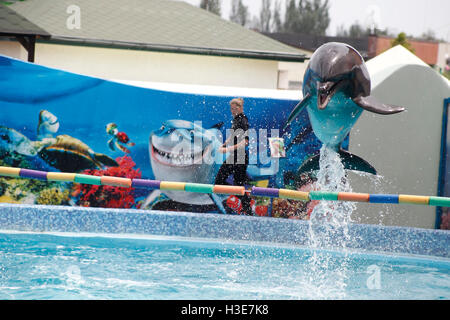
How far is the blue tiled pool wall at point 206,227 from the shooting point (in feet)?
26.1

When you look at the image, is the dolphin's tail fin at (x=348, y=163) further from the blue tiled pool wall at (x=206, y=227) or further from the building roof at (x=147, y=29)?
the building roof at (x=147, y=29)

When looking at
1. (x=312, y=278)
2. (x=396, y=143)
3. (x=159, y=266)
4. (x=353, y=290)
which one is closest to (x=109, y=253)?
(x=159, y=266)

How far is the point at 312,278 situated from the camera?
616 cm

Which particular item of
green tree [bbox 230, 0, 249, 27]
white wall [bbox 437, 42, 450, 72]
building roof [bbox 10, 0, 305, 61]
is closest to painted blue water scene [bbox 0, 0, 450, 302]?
building roof [bbox 10, 0, 305, 61]

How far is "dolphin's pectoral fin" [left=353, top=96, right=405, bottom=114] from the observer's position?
209 inches

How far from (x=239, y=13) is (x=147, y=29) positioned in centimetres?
3357

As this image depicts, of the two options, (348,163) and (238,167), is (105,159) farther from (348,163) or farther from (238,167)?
(348,163)

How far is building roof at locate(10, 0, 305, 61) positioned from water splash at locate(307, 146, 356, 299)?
849 cm

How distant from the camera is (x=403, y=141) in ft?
28.5

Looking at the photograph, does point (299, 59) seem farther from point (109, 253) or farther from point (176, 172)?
point (109, 253)

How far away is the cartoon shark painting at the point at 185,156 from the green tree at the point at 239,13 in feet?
132

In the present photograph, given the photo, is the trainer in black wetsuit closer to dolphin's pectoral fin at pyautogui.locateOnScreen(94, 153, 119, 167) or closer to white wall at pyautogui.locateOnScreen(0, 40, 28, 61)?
dolphin's pectoral fin at pyautogui.locateOnScreen(94, 153, 119, 167)
